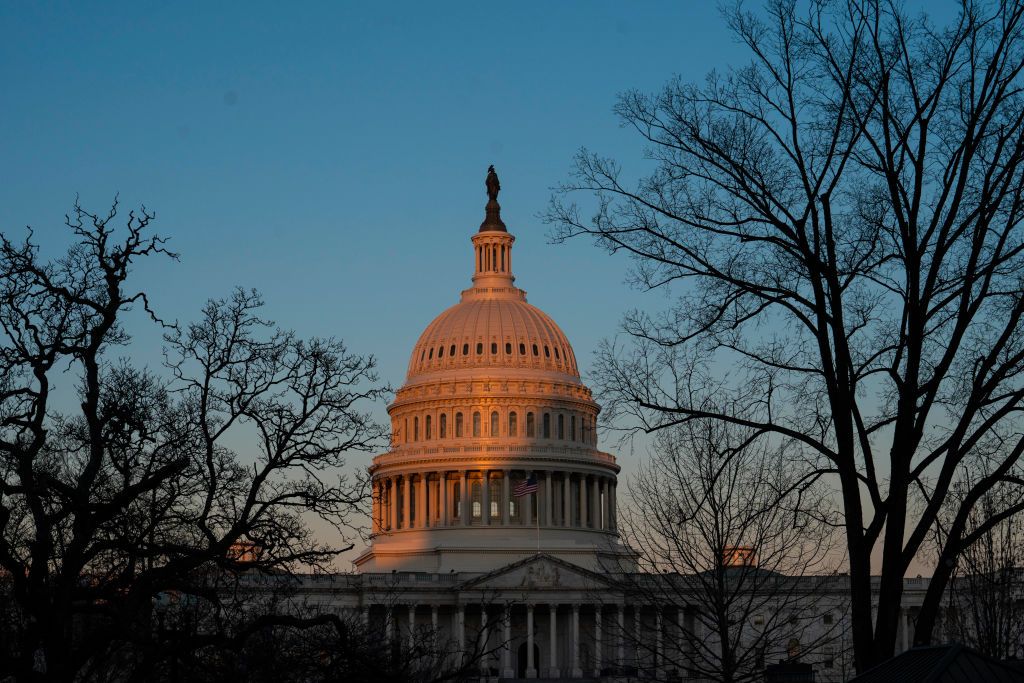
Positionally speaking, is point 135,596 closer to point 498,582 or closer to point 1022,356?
point 1022,356

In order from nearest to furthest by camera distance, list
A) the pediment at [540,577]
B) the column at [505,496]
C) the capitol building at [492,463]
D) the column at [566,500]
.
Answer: the pediment at [540,577] < the capitol building at [492,463] < the column at [505,496] < the column at [566,500]

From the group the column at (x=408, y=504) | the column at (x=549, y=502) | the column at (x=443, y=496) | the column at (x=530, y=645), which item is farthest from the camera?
the column at (x=408, y=504)

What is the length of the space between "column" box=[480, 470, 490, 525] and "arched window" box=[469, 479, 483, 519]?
0.54 metres

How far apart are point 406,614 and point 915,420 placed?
115593mm

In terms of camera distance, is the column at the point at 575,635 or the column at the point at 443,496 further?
the column at the point at 443,496

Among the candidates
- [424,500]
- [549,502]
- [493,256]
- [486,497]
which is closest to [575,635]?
[549,502]

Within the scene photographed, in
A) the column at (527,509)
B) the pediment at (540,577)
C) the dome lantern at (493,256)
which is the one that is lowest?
the pediment at (540,577)

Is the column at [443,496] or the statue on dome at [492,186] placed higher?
the statue on dome at [492,186]

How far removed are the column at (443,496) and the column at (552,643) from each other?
20.3 meters

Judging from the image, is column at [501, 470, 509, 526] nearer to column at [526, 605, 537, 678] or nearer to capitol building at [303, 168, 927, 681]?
capitol building at [303, 168, 927, 681]

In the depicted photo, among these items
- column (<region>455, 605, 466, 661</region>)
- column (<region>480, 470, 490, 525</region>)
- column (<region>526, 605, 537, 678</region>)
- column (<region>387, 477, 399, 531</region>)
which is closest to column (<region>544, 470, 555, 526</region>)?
column (<region>480, 470, 490, 525</region>)

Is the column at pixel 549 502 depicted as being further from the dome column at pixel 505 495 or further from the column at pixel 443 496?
the column at pixel 443 496

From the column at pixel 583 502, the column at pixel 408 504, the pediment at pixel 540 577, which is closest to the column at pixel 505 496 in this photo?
the column at pixel 583 502

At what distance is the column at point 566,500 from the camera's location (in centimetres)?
15475
